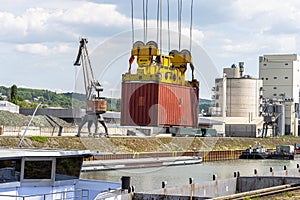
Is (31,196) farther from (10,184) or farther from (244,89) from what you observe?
(244,89)

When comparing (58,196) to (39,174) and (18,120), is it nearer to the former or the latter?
(39,174)

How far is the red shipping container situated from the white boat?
8563mm

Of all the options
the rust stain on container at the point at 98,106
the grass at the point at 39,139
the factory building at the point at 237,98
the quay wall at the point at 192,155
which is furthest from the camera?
the factory building at the point at 237,98

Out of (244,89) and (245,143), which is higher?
(244,89)

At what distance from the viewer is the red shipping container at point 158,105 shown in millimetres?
24109

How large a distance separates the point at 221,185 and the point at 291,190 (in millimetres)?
3859

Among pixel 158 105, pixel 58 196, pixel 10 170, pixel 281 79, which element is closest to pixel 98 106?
pixel 158 105

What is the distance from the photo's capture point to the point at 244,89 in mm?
126938

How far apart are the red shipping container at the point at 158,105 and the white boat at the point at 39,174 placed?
8.56 m

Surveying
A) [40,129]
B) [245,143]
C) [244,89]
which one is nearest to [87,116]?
[40,129]

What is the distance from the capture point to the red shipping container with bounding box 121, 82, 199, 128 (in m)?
24.1

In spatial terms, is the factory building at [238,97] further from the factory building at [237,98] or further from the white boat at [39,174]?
the white boat at [39,174]

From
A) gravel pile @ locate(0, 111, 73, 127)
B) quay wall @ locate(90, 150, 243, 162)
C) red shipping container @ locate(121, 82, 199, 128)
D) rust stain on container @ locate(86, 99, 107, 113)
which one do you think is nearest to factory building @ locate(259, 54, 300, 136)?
quay wall @ locate(90, 150, 243, 162)

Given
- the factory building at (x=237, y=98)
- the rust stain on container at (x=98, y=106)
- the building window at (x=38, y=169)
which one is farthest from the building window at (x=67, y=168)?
the factory building at (x=237, y=98)
